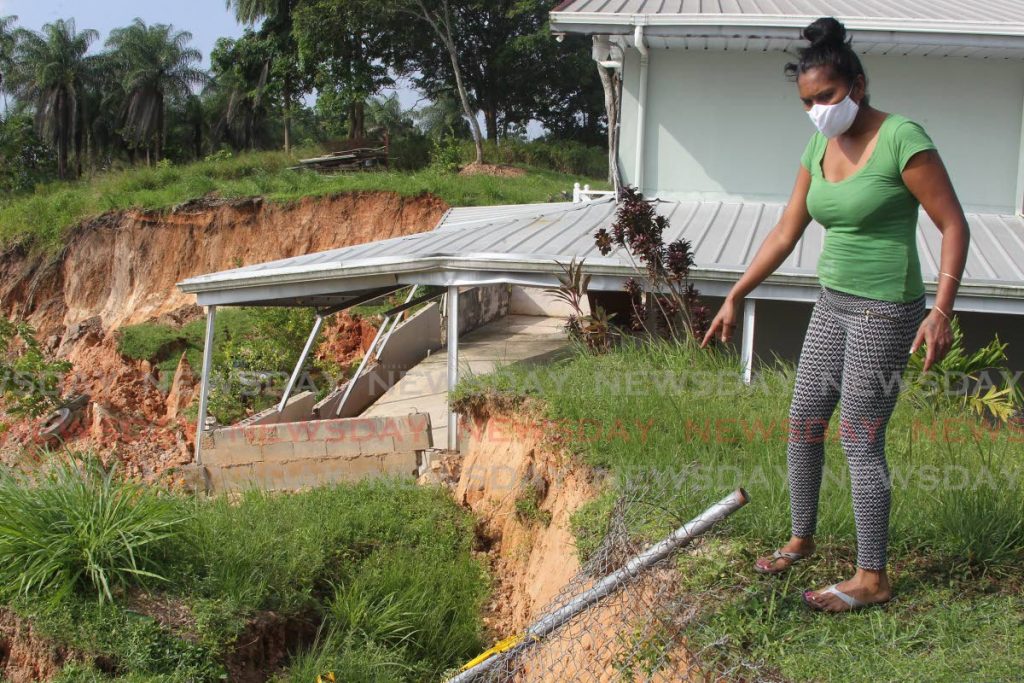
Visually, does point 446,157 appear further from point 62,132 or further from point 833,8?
point 62,132

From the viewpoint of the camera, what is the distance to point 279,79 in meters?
34.3

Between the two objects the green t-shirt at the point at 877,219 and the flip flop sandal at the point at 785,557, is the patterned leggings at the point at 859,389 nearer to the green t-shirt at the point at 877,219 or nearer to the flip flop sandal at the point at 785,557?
the green t-shirt at the point at 877,219

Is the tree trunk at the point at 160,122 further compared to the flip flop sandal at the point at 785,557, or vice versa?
the tree trunk at the point at 160,122

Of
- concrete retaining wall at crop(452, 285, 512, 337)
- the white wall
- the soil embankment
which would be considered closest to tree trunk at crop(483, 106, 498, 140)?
the soil embankment

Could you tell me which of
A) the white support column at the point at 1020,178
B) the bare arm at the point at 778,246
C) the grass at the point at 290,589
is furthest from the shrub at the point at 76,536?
the white support column at the point at 1020,178

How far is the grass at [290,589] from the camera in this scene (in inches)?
215

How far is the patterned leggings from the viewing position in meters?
3.57

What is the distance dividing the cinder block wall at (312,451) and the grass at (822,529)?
9.34ft

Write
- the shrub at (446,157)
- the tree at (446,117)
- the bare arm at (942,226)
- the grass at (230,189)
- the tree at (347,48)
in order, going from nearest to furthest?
1. the bare arm at (942,226)
2. the grass at (230,189)
3. the shrub at (446,157)
4. the tree at (347,48)
5. the tree at (446,117)

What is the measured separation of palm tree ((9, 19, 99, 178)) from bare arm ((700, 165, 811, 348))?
4135 cm

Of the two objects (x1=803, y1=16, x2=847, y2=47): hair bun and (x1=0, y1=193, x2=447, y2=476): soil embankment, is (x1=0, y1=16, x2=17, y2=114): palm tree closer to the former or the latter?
(x1=0, y1=193, x2=447, y2=476): soil embankment

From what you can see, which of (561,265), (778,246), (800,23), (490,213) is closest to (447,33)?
(490,213)

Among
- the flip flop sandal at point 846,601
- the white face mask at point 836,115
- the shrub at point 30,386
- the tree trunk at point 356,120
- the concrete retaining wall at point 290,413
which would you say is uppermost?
the tree trunk at point 356,120

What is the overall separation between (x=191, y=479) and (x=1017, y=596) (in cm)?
758
